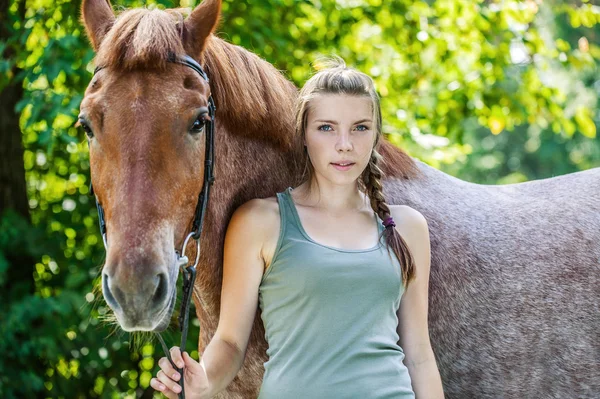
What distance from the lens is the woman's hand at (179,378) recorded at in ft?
7.14

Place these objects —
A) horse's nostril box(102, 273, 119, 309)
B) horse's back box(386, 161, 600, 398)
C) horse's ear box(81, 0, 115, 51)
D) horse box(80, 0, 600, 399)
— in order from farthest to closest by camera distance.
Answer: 1. horse's back box(386, 161, 600, 398)
2. horse's ear box(81, 0, 115, 51)
3. horse box(80, 0, 600, 399)
4. horse's nostril box(102, 273, 119, 309)

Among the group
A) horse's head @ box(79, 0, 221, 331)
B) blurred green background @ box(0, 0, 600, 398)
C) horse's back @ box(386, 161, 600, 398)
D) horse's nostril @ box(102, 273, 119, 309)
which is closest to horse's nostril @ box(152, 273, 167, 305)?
horse's head @ box(79, 0, 221, 331)

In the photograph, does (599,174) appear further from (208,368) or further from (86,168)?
(86,168)

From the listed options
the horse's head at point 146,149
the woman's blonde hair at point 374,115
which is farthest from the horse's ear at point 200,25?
the woman's blonde hair at point 374,115

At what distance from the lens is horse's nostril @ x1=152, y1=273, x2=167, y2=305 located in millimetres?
2041

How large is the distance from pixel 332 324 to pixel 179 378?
0.51 m

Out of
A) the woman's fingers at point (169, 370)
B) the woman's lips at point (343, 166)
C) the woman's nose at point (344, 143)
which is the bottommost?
the woman's fingers at point (169, 370)

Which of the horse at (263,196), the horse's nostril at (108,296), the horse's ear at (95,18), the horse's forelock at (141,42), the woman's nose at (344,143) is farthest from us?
the horse's ear at (95,18)

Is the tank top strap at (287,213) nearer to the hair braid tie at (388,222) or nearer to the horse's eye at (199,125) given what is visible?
the hair braid tie at (388,222)

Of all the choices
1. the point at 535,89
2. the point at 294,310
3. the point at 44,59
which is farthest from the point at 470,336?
the point at 535,89

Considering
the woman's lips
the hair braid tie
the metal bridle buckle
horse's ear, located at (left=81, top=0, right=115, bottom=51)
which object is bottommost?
the metal bridle buckle

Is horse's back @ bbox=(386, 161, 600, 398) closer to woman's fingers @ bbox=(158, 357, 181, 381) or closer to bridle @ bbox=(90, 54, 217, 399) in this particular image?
bridle @ bbox=(90, 54, 217, 399)

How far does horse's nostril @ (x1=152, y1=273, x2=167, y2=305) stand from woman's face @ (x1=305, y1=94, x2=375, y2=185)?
2.32 ft

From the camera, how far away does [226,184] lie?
8.67ft
